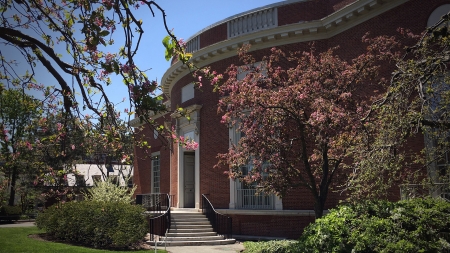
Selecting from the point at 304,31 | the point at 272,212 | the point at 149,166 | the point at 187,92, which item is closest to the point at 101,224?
the point at 272,212

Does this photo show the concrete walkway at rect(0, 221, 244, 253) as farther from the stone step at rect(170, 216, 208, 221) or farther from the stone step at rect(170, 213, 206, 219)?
the stone step at rect(170, 213, 206, 219)

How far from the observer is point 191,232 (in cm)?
1616

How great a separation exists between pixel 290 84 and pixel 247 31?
6.19 metres

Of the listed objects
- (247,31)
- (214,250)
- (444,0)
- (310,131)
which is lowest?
(214,250)

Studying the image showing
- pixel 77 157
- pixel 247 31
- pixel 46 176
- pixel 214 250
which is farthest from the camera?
pixel 77 157

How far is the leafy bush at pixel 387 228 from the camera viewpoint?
6.41 m

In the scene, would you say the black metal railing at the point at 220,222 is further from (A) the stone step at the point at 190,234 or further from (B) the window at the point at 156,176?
(B) the window at the point at 156,176

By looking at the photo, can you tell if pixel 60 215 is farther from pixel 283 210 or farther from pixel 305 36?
pixel 305 36

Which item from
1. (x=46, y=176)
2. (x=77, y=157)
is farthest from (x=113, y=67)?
(x=77, y=157)

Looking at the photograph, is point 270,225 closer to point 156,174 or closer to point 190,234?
point 190,234

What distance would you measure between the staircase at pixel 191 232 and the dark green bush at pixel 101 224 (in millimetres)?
1208

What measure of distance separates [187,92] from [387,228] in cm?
1478

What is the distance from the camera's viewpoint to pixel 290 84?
1206 centimetres

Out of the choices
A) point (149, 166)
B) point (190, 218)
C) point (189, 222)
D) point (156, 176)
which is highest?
point (149, 166)
